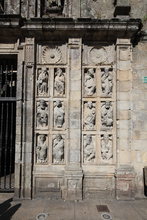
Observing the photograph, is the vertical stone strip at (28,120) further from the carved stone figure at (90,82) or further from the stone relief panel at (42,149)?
→ the carved stone figure at (90,82)

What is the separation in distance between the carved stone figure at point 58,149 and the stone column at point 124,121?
1407 mm

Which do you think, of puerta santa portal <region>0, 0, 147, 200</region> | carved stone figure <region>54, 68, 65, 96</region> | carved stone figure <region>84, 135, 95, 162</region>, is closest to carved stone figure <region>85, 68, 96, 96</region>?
puerta santa portal <region>0, 0, 147, 200</region>

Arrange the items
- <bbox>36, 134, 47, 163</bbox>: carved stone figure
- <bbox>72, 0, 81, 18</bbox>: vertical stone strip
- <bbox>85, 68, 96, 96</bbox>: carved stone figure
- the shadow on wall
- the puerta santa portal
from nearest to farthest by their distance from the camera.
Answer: the shadow on wall < the puerta santa portal < <bbox>36, 134, 47, 163</bbox>: carved stone figure < <bbox>85, 68, 96, 96</bbox>: carved stone figure < <bbox>72, 0, 81, 18</bbox>: vertical stone strip

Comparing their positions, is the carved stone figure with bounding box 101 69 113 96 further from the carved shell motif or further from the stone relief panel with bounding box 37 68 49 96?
the stone relief panel with bounding box 37 68 49 96

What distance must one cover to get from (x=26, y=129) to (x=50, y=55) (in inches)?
80.1

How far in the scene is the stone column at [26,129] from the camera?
18.5ft

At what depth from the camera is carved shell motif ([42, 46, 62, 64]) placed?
6086mm

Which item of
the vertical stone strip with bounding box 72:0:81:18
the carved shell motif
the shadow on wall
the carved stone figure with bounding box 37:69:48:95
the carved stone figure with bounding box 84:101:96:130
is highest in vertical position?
the vertical stone strip with bounding box 72:0:81:18

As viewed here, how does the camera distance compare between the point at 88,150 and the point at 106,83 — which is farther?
the point at 106,83

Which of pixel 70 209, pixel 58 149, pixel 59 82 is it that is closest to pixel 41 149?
pixel 58 149

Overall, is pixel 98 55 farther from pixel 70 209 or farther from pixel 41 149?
pixel 70 209

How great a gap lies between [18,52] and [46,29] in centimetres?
95

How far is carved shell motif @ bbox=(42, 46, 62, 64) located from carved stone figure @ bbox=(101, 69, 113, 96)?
127 cm

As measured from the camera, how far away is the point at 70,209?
16.3ft
